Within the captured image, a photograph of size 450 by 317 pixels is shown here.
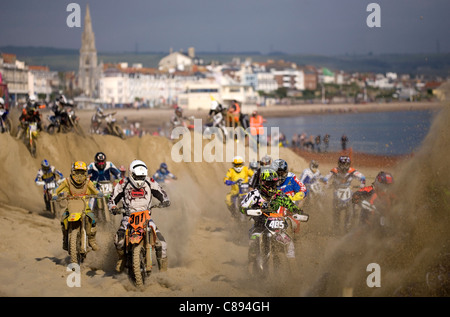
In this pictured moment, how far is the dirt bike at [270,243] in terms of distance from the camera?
410 inches

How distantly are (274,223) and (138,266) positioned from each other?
2268 millimetres

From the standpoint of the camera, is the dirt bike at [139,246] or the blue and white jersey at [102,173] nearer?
the dirt bike at [139,246]

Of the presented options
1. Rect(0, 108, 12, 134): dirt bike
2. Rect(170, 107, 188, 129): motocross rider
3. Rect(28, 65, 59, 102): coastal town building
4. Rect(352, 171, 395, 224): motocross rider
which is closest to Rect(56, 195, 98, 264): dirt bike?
Rect(352, 171, 395, 224): motocross rider

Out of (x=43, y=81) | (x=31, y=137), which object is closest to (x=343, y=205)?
(x=31, y=137)

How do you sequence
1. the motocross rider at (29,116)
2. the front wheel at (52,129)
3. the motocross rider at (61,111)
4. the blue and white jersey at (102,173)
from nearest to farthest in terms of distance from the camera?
the blue and white jersey at (102,173)
the motocross rider at (29,116)
the motocross rider at (61,111)
the front wheel at (52,129)

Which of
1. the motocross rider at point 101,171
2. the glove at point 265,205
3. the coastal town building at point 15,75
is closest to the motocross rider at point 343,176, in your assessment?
the glove at point 265,205

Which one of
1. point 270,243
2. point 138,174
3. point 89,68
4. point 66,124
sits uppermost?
point 89,68

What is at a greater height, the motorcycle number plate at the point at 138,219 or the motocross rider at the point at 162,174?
the motorcycle number plate at the point at 138,219

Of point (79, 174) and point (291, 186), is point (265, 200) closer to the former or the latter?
Answer: point (291, 186)

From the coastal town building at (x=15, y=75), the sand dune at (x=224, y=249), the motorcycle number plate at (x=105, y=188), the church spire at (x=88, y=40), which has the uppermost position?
the church spire at (x=88, y=40)

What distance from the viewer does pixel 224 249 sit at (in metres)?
14.8

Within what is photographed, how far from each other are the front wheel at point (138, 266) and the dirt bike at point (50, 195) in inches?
313

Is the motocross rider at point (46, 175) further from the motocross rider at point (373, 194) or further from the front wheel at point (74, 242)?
the motocross rider at point (373, 194)
